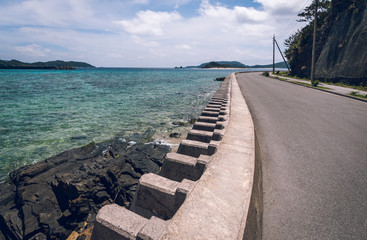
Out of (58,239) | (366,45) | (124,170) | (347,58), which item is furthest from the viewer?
(347,58)

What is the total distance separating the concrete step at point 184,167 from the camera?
3.19 meters

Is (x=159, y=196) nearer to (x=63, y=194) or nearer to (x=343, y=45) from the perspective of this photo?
(x=63, y=194)

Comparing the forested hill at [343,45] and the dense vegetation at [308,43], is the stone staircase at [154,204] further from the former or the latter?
the dense vegetation at [308,43]

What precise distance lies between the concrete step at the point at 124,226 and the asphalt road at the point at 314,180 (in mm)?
1546

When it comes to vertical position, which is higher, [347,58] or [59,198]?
[347,58]

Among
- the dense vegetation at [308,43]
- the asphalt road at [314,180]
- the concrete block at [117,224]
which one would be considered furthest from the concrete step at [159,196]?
the dense vegetation at [308,43]

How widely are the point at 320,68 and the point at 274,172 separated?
32.8 m

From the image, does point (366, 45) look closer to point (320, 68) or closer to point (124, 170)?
point (320, 68)

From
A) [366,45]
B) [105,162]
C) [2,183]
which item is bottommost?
[2,183]

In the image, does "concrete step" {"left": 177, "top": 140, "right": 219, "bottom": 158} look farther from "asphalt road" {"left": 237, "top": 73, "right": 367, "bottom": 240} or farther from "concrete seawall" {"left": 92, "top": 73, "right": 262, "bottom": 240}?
"asphalt road" {"left": 237, "top": 73, "right": 367, "bottom": 240}

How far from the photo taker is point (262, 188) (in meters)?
3.41

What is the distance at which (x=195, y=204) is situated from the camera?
2150 millimetres

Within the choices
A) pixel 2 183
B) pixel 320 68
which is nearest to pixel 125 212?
pixel 2 183

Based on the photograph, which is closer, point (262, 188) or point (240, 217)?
point (240, 217)
